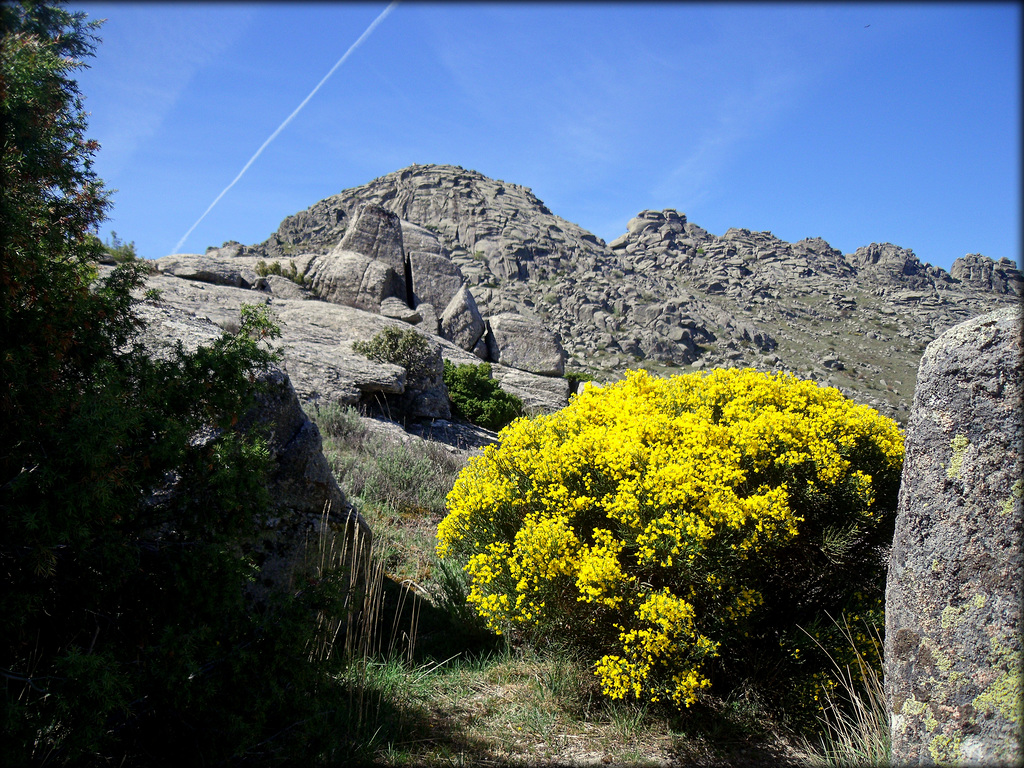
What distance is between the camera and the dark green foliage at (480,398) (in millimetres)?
11922

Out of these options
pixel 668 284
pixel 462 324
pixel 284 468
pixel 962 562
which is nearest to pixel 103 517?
pixel 284 468

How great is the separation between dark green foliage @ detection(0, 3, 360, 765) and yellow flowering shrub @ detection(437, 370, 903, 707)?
1376 mm

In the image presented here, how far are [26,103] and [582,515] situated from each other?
3.74 meters

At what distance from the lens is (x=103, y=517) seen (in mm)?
2297

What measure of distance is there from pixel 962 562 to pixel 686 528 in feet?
4.03

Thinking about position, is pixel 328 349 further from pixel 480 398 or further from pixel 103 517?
pixel 103 517

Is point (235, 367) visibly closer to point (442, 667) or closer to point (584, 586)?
point (584, 586)

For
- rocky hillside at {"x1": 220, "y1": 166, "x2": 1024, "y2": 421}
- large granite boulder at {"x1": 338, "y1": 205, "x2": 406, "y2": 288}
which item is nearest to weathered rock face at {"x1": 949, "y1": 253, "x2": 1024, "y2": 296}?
rocky hillside at {"x1": 220, "y1": 166, "x2": 1024, "y2": 421}

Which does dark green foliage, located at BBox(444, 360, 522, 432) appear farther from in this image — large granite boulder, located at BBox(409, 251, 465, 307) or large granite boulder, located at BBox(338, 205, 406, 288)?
large granite boulder, located at BBox(338, 205, 406, 288)

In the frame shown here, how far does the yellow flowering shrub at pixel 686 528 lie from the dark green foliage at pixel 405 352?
7.29 meters

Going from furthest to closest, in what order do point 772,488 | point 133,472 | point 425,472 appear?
point 425,472
point 772,488
point 133,472

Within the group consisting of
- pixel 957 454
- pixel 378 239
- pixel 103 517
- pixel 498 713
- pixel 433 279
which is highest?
pixel 378 239

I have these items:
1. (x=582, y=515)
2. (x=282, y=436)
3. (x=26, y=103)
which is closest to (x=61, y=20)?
(x=26, y=103)

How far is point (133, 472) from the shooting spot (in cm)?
252
